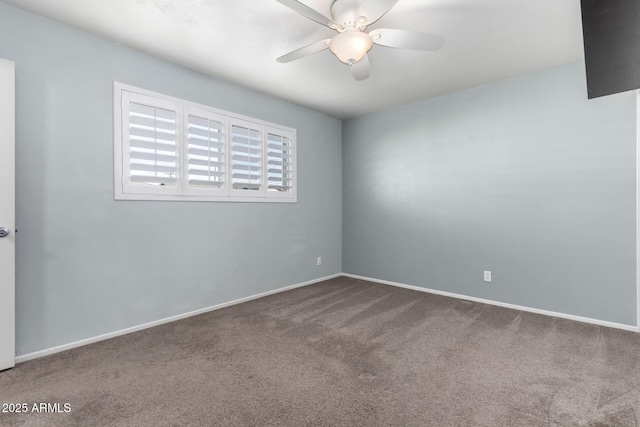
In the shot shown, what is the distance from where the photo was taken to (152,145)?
274cm

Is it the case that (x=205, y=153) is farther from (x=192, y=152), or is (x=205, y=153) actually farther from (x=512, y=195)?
(x=512, y=195)

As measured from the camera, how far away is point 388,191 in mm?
4355

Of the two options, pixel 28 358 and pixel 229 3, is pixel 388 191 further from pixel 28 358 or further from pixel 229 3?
pixel 28 358

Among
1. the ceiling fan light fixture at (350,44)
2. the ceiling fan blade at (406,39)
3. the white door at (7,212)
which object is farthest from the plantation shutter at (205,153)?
the ceiling fan blade at (406,39)

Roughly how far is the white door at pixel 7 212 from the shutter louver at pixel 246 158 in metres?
1.78

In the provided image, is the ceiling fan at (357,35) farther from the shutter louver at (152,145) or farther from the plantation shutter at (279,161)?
the plantation shutter at (279,161)

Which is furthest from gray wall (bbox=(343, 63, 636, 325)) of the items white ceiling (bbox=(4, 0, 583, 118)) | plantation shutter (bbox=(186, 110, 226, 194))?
plantation shutter (bbox=(186, 110, 226, 194))

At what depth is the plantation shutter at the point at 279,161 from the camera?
3836 mm

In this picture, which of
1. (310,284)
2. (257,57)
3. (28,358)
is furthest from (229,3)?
(310,284)

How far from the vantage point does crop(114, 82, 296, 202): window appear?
2621 mm

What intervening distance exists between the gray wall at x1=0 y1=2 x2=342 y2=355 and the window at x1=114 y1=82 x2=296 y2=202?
93 mm

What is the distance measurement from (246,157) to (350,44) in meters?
1.95

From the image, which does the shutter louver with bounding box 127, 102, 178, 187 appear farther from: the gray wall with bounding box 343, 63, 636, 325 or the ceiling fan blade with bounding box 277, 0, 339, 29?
the gray wall with bounding box 343, 63, 636, 325

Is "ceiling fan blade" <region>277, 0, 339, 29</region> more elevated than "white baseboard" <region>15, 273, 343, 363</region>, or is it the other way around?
"ceiling fan blade" <region>277, 0, 339, 29</region>
